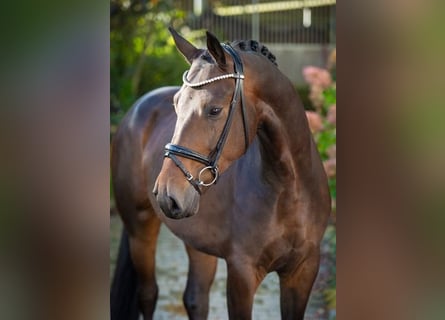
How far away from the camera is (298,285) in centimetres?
270

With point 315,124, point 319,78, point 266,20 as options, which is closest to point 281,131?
point 315,124

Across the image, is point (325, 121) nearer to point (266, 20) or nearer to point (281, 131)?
point (281, 131)

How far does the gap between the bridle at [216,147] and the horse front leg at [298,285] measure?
0.71 meters

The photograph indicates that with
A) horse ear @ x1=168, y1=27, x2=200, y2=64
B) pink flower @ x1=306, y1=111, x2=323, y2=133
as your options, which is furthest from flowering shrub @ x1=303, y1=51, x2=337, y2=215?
horse ear @ x1=168, y1=27, x2=200, y2=64

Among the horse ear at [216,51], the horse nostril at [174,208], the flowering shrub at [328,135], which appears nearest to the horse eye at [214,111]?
the horse ear at [216,51]

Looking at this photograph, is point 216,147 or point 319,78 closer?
point 216,147

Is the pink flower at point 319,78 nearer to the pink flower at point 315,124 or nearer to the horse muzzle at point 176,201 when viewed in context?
the pink flower at point 315,124

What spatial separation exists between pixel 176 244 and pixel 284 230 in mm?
4815

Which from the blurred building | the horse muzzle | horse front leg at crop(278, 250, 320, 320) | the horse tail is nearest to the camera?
the horse muzzle

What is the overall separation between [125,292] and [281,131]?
1987mm

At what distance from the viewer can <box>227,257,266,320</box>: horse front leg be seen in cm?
252

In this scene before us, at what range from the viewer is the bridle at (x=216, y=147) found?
2023mm

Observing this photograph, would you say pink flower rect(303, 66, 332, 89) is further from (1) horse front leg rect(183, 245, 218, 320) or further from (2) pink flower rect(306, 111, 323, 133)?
(1) horse front leg rect(183, 245, 218, 320)

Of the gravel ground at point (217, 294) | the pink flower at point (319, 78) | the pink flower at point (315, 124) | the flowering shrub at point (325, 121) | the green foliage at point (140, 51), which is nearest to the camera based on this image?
the gravel ground at point (217, 294)
